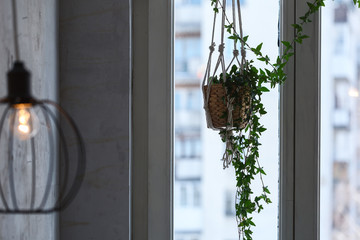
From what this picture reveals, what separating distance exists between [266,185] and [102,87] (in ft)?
2.10

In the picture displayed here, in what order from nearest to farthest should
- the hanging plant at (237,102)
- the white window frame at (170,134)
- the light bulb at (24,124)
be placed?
the light bulb at (24,124) < the hanging plant at (237,102) < the white window frame at (170,134)

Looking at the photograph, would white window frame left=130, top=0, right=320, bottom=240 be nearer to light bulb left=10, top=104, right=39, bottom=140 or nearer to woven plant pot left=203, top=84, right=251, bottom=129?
woven plant pot left=203, top=84, right=251, bottom=129

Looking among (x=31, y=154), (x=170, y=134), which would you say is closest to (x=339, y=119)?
(x=170, y=134)

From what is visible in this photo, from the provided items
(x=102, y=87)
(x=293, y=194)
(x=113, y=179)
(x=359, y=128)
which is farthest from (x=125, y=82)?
(x=359, y=128)

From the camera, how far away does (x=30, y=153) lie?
124 centimetres

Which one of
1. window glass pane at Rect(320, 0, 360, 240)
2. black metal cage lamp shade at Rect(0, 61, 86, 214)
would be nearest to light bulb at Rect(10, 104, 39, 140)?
black metal cage lamp shade at Rect(0, 61, 86, 214)

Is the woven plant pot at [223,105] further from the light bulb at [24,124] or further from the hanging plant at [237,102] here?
the light bulb at [24,124]

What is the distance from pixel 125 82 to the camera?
153 centimetres

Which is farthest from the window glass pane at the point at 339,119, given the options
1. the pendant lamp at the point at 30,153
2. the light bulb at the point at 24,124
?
the light bulb at the point at 24,124

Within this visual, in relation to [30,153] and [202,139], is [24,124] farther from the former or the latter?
[202,139]

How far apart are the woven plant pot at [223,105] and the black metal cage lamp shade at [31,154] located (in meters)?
0.39

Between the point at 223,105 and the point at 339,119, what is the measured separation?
1.58ft

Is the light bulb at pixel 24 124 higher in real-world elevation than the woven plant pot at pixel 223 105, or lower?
lower

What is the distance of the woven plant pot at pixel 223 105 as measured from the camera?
1376 mm
